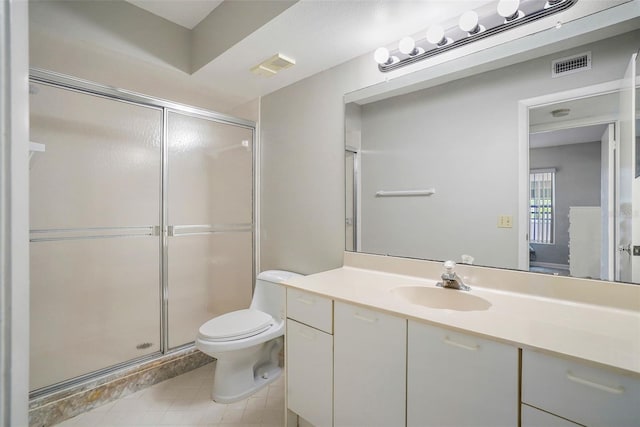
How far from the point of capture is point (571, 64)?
1.17 meters

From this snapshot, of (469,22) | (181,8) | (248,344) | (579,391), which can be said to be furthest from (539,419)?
(181,8)

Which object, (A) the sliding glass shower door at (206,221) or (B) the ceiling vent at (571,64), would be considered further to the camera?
(A) the sliding glass shower door at (206,221)

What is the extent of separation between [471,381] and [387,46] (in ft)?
5.46

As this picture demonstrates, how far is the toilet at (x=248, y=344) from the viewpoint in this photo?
170 centimetres

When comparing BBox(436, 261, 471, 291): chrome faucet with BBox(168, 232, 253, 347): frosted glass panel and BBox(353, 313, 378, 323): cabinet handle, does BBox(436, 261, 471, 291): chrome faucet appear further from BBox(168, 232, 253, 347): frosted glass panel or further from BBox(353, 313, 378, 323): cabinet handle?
BBox(168, 232, 253, 347): frosted glass panel

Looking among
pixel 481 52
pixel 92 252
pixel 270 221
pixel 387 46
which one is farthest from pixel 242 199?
pixel 481 52

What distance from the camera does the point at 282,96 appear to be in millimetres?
2279

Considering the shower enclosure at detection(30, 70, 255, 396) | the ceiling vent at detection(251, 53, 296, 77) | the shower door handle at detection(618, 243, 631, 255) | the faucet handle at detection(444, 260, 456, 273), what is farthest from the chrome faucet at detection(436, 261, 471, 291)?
the shower enclosure at detection(30, 70, 255, 396)

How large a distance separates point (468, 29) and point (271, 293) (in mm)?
1909

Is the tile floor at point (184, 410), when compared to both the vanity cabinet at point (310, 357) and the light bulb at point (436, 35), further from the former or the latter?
the light bulb at point (436, 35)

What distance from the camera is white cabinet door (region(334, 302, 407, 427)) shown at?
108 cm

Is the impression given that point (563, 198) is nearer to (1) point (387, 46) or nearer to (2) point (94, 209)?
(1) point (387, 46)

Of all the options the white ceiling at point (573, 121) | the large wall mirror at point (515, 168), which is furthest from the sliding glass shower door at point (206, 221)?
the white ceiling at point (573, 121)

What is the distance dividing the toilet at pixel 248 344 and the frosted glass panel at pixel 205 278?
0.38 metres
